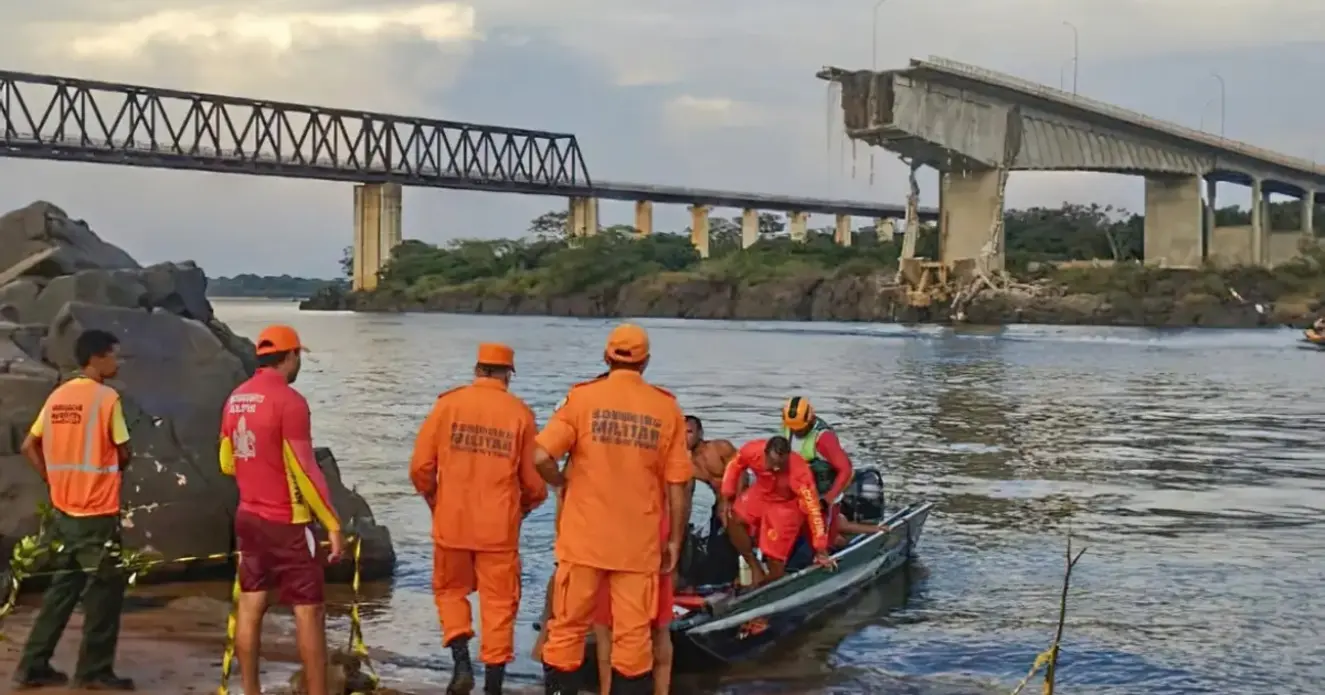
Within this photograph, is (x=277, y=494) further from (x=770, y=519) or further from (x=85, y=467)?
(x=770, y=519)

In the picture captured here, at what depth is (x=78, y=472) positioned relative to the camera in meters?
8.03

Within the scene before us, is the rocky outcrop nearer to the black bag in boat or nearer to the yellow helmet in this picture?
the black bag in boat

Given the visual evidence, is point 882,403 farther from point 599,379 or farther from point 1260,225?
point 1260,225

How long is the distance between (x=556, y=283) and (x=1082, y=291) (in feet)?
167

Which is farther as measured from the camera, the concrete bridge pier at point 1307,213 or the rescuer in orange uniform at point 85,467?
the concrete bridge pier at point 1307,213

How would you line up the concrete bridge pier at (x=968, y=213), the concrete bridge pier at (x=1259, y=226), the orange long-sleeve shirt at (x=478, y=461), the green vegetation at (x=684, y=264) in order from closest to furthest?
the orange long-sleeve shirt at (x=478, y=461) < the concrete bridge pier at (x=968, y=213) < the concrete bridge pier at (x=1259, y=226) < the green vegetation at (x=684, y=264)

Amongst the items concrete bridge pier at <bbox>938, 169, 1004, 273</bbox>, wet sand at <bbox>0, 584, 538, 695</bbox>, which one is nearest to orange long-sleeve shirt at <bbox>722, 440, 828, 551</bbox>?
wet sand at <bbox>0, 584, 538, 695</bbox>

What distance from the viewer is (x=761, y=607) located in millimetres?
10836

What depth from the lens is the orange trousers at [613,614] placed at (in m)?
7.48

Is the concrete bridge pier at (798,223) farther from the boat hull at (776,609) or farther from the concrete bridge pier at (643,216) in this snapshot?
the boat hull at (776,609)

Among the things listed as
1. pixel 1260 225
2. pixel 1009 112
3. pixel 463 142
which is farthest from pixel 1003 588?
pixel 463 142

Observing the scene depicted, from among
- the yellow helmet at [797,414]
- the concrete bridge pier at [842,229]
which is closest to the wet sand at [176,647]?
the yellow helmet at [797,414]

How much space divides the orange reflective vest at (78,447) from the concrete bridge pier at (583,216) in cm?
13507

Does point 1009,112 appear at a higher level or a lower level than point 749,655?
higher
